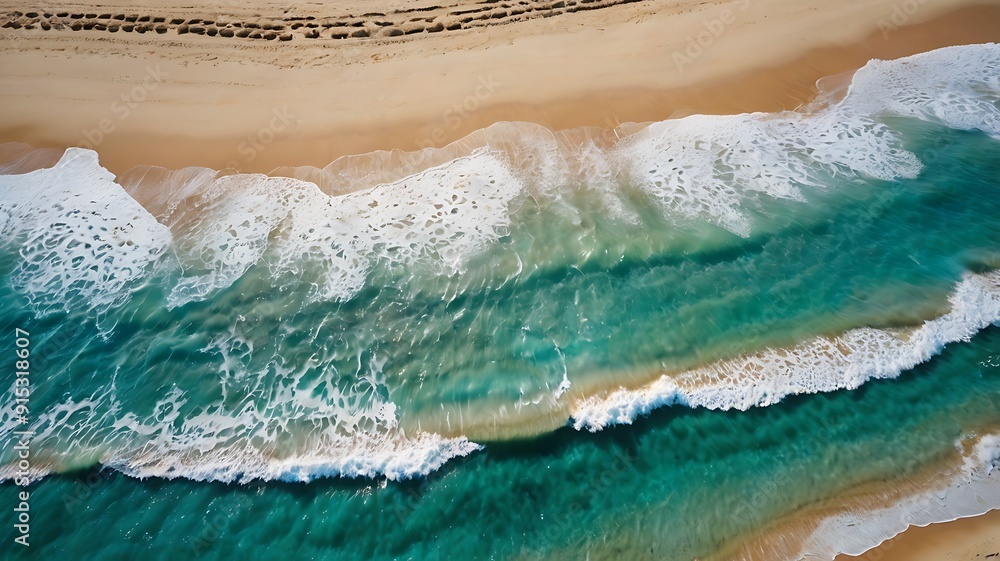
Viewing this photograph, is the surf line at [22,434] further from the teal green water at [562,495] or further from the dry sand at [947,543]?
the dry sand at [947,543]

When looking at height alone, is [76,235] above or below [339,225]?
above

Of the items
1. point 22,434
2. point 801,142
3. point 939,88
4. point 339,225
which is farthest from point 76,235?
point 939,88

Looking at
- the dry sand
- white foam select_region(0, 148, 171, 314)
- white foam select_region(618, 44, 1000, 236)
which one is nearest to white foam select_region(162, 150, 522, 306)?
→ white foam select_region(0, 148, 171, 314)

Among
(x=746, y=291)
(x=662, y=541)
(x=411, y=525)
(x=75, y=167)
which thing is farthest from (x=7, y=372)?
(x=746, y=291)

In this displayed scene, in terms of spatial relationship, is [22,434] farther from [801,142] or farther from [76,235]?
[801,142]

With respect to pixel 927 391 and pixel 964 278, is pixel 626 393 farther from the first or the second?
pixel 964 278

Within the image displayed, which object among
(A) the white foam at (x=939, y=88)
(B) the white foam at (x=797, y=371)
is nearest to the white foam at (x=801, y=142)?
(A) the white foam at (x=939, y=88)
